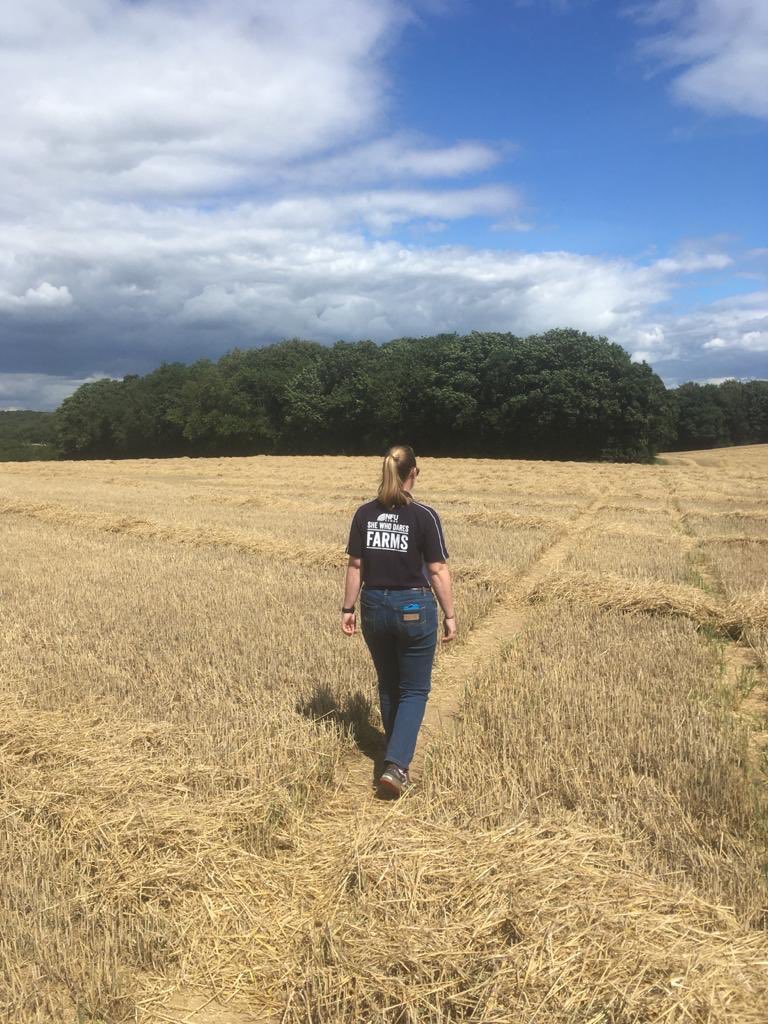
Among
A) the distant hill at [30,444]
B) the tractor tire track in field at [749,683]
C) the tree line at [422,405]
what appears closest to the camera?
the tractor tire track in field at [749,683]

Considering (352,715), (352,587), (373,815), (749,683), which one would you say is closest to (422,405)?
(749,683)

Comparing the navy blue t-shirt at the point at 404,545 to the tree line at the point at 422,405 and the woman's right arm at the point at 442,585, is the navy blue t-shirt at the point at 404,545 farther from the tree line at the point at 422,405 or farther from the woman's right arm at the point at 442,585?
the tree line at the point at 422,405

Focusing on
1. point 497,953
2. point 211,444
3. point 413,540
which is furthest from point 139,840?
point 211,444

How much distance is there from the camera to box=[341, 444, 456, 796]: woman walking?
4879 mm

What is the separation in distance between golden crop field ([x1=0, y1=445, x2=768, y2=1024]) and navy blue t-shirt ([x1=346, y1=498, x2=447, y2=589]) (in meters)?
1.23

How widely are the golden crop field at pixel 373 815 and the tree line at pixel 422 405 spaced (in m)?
43.2

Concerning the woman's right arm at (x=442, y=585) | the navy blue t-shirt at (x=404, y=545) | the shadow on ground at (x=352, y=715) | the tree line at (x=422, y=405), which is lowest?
the shadow on ground at (x=352, y=715)

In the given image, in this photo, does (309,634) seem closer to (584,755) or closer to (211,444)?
(584,755)

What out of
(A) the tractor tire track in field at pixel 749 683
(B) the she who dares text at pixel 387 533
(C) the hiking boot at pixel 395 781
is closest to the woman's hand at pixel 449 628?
(B) the she who dares text at pixel 387 533

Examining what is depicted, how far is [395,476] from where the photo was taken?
4.84m

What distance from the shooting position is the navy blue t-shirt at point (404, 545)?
16.0 feet

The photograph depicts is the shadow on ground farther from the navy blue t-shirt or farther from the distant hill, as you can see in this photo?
the distant hill

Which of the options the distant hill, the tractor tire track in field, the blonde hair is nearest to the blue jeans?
the blonde hair

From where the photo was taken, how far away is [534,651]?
7590 mm
